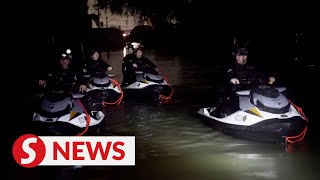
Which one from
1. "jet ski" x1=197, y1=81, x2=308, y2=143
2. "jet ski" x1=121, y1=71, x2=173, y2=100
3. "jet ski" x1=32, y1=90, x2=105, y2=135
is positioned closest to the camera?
"jet ski" x1=197, y1=81, x2=308, y2=143

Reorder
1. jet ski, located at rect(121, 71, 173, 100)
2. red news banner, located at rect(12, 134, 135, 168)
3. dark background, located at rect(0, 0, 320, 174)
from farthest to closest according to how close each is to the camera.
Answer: dark background, located at rect(0, 0, 320, 174), jet ski, located at rect(121, 71, 173, 100), red news banner, located at rect(12, 134, 135, 168)

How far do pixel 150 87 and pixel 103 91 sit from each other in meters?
1.80

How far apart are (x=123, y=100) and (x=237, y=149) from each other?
8.12m

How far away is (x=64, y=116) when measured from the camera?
10.8 metres

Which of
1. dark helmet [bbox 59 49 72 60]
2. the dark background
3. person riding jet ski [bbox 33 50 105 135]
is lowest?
the dark background

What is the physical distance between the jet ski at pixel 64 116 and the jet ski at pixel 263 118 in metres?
2.89

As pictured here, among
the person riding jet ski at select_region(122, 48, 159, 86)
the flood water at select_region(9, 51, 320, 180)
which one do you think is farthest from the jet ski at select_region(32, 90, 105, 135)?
the person riding jet ski at select_region(122, 48, 159, 86)

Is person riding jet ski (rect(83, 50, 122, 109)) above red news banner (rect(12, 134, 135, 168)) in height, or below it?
below

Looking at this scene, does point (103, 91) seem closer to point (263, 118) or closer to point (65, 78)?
point (65, 78)

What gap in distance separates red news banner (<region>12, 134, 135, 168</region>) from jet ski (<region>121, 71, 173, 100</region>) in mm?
8639

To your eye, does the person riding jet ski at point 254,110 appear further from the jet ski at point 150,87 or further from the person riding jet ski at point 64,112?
the jet ski at point 150,87

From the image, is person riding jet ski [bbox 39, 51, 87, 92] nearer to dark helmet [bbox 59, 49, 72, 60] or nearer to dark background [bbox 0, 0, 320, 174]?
dark helmet [bbox 59, 49, 72, 60]

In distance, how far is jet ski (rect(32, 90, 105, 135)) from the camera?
10.6 meters

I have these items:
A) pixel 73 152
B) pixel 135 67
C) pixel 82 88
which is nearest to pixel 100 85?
pixel 135 67
